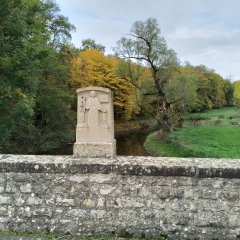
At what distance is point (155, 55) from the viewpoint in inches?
1273

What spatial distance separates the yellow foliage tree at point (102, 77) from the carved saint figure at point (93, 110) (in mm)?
29865

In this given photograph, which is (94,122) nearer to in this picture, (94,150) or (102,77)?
(94,150)

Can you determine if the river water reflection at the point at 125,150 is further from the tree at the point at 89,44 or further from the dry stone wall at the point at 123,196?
the tree at the point at 89,44

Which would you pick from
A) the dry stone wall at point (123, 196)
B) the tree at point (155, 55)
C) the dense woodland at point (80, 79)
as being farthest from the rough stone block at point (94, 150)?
the tree at point (155, 55)

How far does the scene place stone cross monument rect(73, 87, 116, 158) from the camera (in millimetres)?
6219

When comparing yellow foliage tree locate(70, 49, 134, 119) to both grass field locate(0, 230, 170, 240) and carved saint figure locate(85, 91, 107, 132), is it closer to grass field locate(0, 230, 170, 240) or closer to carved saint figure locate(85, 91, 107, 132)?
carved saint figure locate(85, 91, 107, 132)

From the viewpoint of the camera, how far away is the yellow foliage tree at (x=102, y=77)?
3747cm

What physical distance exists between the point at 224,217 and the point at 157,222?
3.50 ft

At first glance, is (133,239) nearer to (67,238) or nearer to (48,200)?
(67,238)

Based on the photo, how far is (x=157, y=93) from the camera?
112ft

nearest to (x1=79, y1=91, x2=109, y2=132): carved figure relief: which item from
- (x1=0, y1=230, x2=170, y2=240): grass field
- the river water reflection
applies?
(x1=0, y1=230, x2=170, y2=240): grass field

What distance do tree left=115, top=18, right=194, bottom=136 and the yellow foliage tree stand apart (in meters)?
3.54

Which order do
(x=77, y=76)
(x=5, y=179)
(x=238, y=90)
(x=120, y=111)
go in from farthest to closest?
(x=238, y=90) < (x=120, y=111) < (x=77, y=76) < (x=5, y=179)

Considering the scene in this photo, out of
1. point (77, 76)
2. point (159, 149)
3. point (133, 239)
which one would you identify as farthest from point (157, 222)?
point (77, 76)
